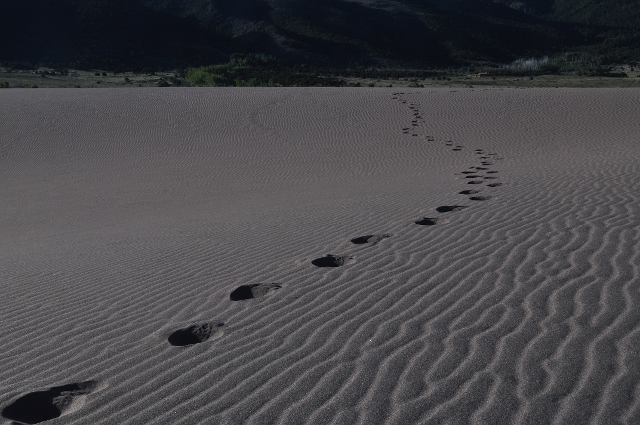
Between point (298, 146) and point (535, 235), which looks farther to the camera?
point (298, 146)

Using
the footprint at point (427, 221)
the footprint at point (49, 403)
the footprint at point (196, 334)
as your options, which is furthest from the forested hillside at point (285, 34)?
the footprint at point (49, 403)

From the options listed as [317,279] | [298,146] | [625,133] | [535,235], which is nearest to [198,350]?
[317,279]

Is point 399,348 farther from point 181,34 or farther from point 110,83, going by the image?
point 181,34

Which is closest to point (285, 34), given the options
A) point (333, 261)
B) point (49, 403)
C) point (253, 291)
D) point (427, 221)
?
point (427, 221)

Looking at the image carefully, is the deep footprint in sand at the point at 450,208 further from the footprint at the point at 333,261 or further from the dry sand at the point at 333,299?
the footprint at the point at 333,261

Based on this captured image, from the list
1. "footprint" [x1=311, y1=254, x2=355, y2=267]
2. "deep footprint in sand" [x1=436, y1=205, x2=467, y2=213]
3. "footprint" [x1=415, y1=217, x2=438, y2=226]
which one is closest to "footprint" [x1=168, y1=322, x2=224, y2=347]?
"footprint" [x1=311, y1=254, x2=355, y2=267]

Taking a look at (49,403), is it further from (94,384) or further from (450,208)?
(450,208)

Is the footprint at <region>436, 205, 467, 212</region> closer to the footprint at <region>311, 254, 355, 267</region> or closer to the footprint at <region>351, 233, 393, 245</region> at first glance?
the footprint at <region>351, 233, 393, 245</region>
